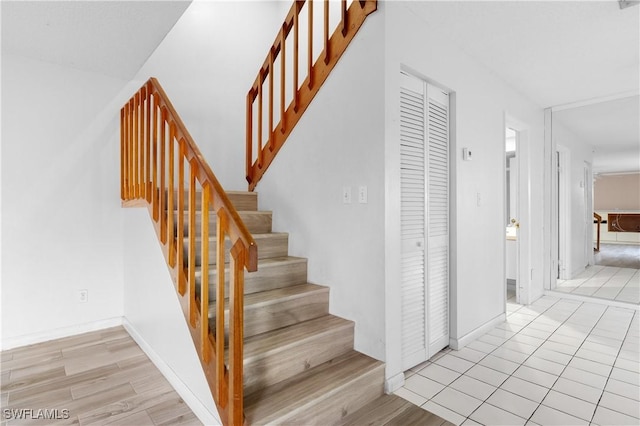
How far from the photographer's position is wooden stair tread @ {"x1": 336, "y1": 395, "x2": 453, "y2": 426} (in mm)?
1808

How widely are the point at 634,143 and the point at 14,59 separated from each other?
7.01m

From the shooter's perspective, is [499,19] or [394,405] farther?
[499,19]

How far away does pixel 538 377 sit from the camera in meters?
2.31

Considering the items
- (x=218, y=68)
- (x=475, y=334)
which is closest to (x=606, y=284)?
(x=475, y=334)

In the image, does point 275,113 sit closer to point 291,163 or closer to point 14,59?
point 291,163

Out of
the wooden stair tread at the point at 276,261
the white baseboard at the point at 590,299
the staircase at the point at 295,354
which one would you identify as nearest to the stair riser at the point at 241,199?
the staircase at the point at 295,354

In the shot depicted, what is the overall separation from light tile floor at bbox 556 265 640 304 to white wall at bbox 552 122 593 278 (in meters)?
0.16

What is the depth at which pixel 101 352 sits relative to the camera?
2.67 meters

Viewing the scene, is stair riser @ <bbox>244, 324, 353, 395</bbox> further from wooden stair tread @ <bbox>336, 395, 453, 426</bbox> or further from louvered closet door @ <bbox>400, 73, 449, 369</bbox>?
louvered closet door @ <bbox>400, 73, 449, 369</bbox>

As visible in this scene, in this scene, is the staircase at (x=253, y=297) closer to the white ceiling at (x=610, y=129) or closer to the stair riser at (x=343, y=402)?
the stair riser at (x=343, y=402)

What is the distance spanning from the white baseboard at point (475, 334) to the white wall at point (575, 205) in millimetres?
2342

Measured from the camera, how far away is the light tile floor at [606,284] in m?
4.12

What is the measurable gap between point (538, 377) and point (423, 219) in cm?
132

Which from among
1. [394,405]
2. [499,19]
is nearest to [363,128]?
[499,19]
